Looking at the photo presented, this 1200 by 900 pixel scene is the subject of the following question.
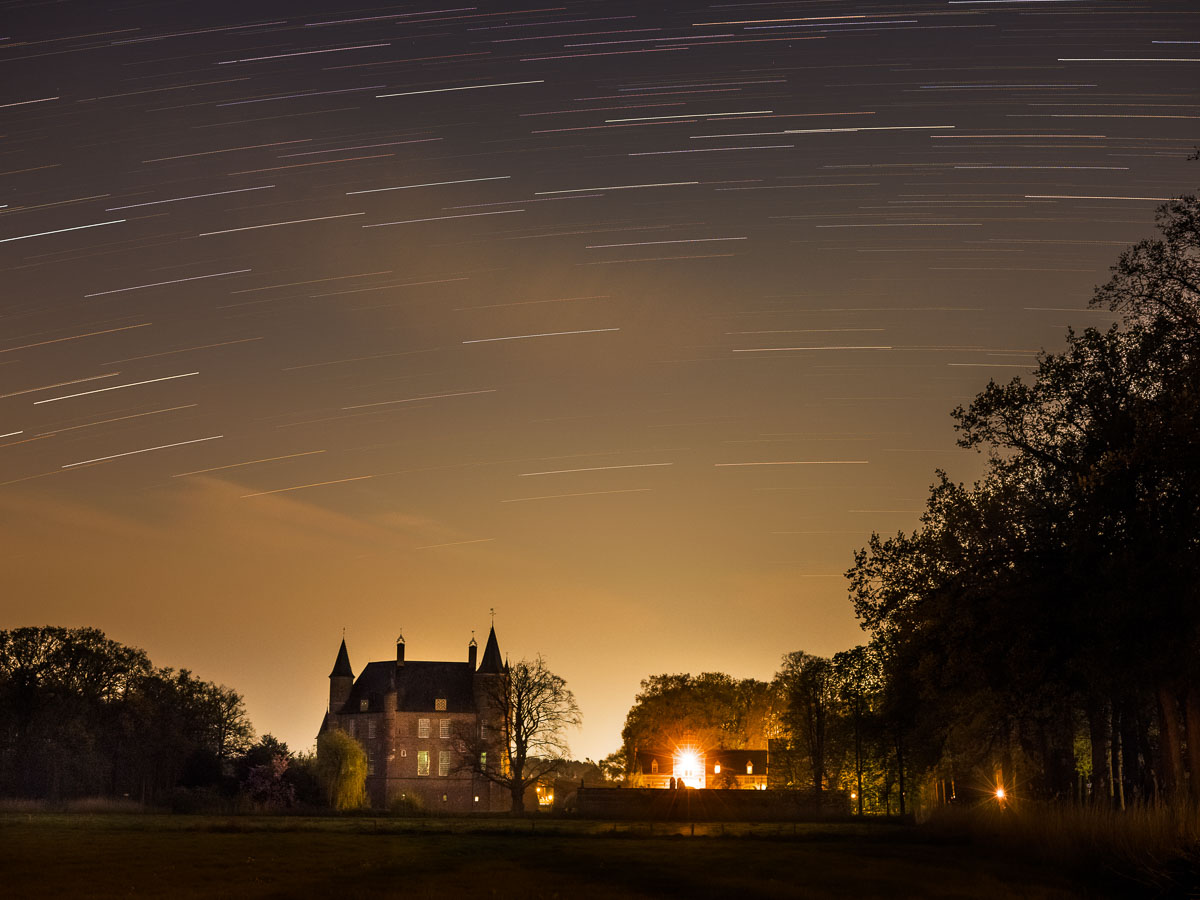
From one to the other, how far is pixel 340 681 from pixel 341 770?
121ft

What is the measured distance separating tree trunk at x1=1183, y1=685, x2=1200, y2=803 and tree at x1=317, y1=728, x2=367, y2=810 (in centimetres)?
7352

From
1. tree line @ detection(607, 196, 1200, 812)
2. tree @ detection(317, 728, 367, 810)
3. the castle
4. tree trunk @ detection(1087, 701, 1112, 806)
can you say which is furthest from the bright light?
tree line @ detection(607, 196, 1200, 812)

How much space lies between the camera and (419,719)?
125500mm

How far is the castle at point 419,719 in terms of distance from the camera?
120625 millimetres

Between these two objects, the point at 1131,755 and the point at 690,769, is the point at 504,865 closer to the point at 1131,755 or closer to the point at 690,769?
the point at 1131,755

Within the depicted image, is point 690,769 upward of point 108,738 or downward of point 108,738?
downward

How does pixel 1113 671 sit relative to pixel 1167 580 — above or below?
below

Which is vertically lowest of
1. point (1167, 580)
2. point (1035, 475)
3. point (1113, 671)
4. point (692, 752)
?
point (692, 752)

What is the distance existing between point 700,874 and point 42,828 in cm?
3521

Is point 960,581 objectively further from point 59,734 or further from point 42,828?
point 59,734

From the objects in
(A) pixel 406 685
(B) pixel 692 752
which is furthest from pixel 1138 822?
(A) pixel 406 685

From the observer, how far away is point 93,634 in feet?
337

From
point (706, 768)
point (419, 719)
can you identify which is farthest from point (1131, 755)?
point (419, 719)

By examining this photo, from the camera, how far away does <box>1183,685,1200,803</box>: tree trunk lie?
31281 mm
